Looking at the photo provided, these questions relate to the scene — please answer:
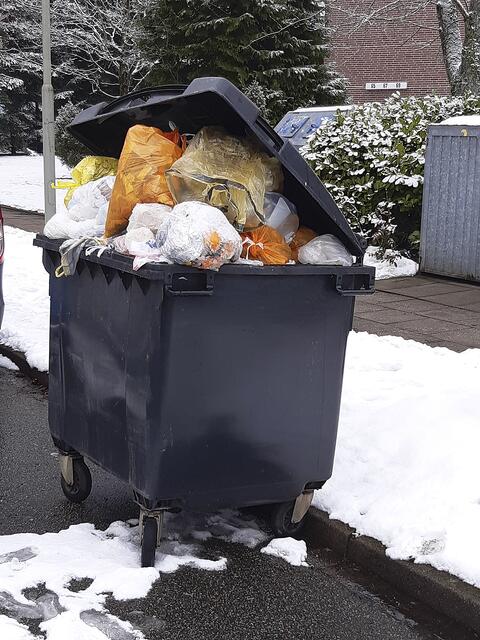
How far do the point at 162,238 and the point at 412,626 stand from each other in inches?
64.7

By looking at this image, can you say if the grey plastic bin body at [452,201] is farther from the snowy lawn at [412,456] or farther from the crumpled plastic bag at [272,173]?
the crumpled plastic bag at [272,173]

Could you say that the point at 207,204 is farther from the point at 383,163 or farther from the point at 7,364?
the point at 383,163

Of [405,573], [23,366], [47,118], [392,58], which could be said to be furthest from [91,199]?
[392,58]

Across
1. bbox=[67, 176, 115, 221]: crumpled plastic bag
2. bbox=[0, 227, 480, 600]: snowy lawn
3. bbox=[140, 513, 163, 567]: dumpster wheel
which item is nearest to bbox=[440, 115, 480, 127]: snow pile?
bbox=[0, 227, 480, 600]: snowy lawn

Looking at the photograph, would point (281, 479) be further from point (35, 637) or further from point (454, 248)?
point (454, 248)

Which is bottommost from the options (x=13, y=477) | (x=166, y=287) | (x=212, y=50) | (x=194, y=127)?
(x=13, y=477)

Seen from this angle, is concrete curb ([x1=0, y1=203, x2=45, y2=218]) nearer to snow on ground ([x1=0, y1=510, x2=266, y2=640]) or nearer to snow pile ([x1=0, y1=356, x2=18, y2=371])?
snow pile ([x1=0, y1=356, x2=18, y2=371])

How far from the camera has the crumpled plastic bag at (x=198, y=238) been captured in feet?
10.4

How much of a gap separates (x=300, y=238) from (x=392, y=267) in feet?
21.1

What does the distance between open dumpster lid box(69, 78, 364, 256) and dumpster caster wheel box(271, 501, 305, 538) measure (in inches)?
43.4

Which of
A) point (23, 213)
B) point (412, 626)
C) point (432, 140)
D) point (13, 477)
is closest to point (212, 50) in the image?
point (23, 213)

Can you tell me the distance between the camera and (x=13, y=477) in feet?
14.9

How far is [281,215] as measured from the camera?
11.9ft

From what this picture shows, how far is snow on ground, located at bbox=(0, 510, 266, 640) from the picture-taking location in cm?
301
